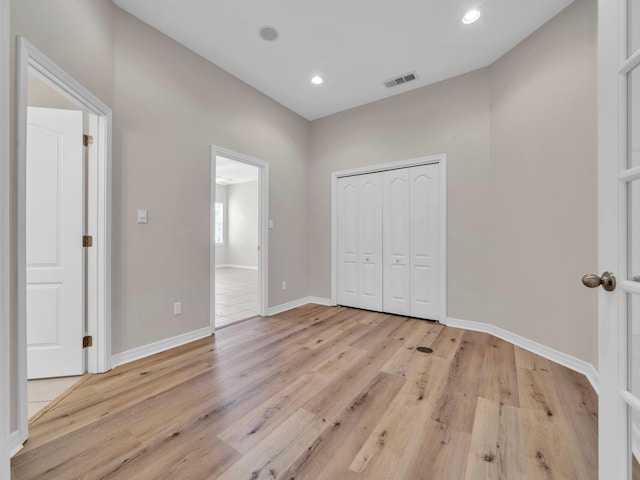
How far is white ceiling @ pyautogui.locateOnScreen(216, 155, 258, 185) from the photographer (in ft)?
23.4

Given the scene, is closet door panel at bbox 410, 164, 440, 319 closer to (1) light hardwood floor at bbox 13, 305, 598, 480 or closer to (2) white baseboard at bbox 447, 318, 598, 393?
(2) white baseboard at bbox 447, 318, 598, 393

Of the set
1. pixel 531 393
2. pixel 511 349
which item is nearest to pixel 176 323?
pixel 531 393

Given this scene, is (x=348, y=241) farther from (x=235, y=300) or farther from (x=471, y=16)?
(x=471, y=16)

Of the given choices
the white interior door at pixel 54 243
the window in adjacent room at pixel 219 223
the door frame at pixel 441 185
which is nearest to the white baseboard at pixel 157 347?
the white interior door at pixel 54 243

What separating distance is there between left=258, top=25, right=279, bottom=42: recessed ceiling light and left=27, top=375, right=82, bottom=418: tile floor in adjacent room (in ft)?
11.4

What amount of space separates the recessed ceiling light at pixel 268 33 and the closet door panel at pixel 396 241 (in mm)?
2182

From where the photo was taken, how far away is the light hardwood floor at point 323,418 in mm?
1264

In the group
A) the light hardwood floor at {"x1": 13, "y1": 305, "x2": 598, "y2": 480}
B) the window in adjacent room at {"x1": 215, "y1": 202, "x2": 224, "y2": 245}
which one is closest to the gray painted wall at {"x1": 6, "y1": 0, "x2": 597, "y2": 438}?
the light hardwood floor at {"x1": 13, "y1": 305, "x2": 598, "y2": 480}

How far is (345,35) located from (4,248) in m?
3.04

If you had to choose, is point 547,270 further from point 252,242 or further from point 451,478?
point 252,242

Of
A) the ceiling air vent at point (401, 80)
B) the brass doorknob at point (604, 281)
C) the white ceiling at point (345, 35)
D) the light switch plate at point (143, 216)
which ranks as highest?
the ceiling air vent at point (401, 80)

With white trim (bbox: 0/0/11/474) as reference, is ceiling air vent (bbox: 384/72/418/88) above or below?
above

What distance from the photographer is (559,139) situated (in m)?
2.35

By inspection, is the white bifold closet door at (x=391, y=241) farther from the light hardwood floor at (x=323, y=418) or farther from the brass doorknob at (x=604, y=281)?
the brass doorknob at (x=604, y=281)
